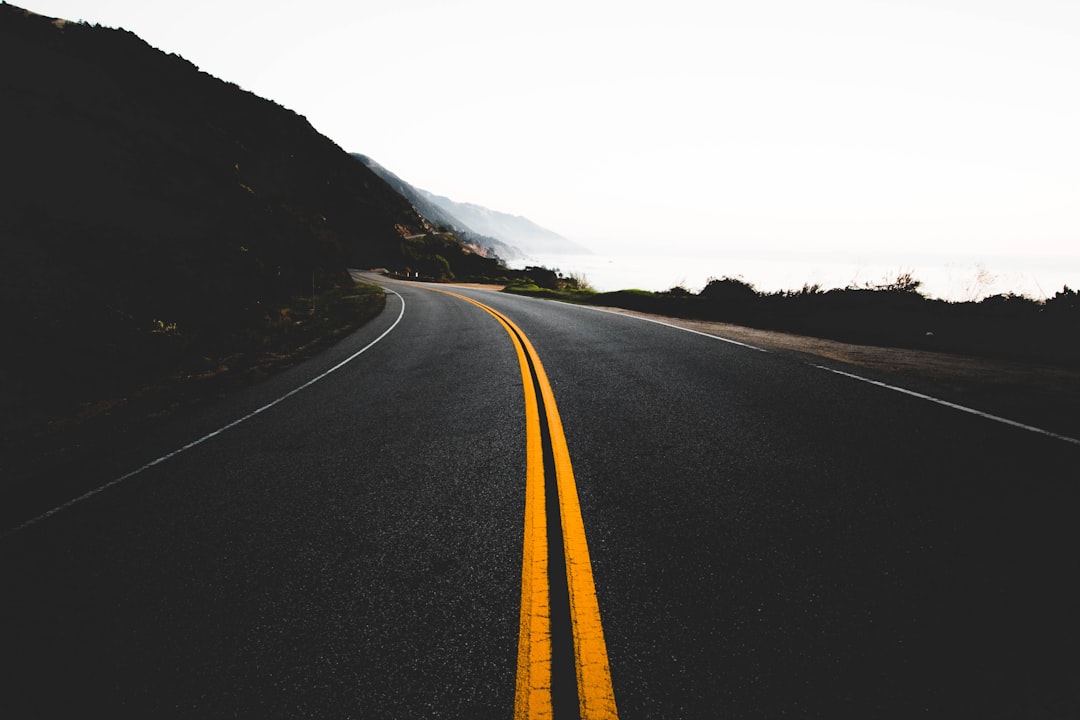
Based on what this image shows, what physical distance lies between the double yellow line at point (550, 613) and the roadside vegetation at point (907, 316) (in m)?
8.68

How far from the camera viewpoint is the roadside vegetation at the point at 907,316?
24.5 feet

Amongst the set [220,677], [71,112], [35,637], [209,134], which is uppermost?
[209,134]

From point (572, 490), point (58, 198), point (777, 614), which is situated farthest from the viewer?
point (58, 198)

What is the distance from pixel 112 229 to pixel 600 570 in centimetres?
1508

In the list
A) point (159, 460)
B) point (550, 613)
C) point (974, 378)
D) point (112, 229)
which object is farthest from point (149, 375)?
point (974, 378)

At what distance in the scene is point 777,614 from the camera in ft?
6.11

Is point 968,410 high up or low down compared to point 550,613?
up

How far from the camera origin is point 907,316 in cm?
958

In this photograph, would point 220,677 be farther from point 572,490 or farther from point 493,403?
point 493,403

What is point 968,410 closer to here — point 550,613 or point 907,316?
point 550,613

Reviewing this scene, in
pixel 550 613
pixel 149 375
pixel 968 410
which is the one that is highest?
pixel 968 410

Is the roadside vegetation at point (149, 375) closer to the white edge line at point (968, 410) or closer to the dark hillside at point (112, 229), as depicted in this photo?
the dark hillside at point (112, 229)

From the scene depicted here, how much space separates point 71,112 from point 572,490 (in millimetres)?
19594

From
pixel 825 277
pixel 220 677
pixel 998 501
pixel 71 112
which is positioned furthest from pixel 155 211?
pixel 825 277
